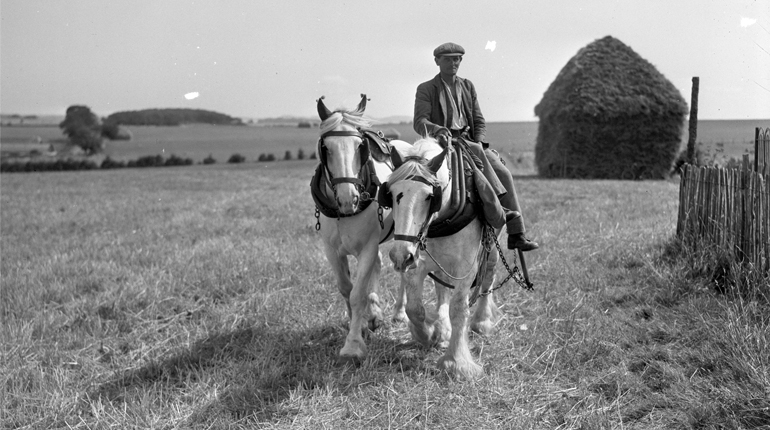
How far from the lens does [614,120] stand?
1862 cm

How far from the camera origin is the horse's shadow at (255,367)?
12.5 feet

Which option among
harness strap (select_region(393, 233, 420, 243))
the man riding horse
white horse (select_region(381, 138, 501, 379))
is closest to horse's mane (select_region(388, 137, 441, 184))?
white horse (select_region(381, 138, 501, 379))

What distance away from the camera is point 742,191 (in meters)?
5.16

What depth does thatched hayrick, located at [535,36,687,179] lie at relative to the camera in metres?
18.5

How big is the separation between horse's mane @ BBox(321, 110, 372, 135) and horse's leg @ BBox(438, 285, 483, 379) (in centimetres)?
156

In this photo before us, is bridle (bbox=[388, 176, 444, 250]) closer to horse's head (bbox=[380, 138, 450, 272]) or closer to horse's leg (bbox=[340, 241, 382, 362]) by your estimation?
horse's head (bbox=[380, 138, 450, 272])

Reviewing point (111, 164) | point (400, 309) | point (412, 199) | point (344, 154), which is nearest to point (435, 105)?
point (344, 154)

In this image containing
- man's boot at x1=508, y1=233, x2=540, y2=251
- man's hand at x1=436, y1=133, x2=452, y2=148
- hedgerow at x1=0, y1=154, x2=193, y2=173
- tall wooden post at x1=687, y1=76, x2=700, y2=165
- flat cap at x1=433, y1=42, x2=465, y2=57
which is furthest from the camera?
hedgerow at x1=0, y1=154, x2=193, y2=173

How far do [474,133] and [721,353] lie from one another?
2.74 m

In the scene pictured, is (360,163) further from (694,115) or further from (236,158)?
(236,158)

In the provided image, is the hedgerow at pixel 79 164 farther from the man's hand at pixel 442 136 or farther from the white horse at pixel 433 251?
the white horse at pixel 433 251

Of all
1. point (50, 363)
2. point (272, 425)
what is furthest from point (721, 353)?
point (50, 363)

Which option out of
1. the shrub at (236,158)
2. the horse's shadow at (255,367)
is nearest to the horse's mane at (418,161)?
the horse's shadow at (255,367)

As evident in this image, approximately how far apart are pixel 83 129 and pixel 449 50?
38.2 metres
